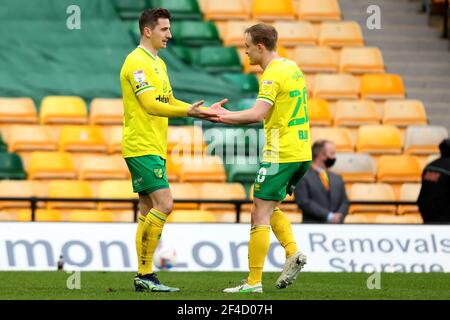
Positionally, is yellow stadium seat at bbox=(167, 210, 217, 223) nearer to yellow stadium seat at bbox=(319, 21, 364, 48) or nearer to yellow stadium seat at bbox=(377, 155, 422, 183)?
yellow stadium seat at bbox=(377, 155, 422, 183)

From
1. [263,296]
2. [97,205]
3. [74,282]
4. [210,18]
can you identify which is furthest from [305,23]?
[263,296]

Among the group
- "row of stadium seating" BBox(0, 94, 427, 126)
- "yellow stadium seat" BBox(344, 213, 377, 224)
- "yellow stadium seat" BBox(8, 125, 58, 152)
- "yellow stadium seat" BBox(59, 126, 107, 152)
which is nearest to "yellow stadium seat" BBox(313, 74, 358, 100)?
"row of stadium seating" BBox(0, 94, 427, 126)

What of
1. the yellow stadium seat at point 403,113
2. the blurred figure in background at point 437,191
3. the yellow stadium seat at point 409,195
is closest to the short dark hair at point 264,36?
the blurred figure in background at point 437,191

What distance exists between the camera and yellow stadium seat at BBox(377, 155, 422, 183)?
707 inches

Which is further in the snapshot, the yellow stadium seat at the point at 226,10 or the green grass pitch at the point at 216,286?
the yellow stadium seat at the point at 226,10

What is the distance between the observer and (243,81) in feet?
62.2

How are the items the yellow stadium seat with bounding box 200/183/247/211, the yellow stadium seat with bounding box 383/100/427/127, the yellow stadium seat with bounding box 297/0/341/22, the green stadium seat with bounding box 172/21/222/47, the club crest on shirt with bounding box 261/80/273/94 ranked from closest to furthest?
1. the club crest on shirt with bounding box 261/80/273/94
2. the yellow stadium seat with bounding box 200/183/247/211
3. the yellow stadium seat with bounding box 383/100/427/127
4. the green stadium seat with bounding box 172/21/222/47
5. the yellow stadium seat with bounding box 297/0/341/22

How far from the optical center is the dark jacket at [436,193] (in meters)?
14.4

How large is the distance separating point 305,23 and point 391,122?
248 centimetres

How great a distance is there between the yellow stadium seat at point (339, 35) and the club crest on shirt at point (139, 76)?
1086cm

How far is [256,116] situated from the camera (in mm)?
9617

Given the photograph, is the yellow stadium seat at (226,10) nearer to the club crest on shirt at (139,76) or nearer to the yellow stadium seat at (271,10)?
the yellow stadium seat at (271,10)

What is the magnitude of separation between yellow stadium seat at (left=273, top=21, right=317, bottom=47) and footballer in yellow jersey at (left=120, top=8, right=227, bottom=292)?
1010cm

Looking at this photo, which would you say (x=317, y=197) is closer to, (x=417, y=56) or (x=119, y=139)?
(x=119, y=139)
